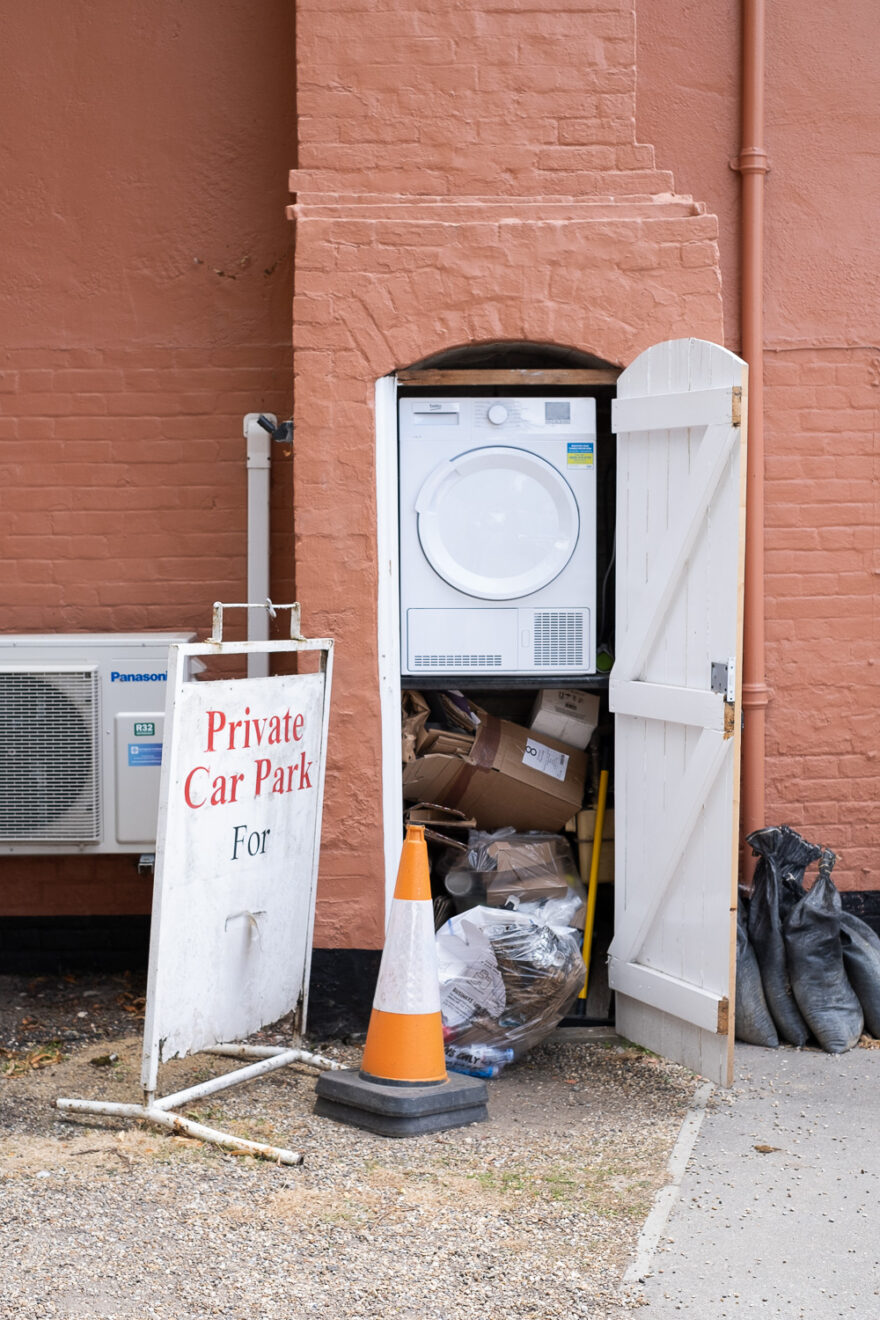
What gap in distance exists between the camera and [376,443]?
15.1ft

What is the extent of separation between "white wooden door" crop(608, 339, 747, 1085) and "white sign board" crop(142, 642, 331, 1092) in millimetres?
1109

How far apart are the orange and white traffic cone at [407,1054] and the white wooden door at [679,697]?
82cm

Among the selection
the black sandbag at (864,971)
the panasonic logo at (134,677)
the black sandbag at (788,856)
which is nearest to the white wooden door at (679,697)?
the black sandbag at (788,856)

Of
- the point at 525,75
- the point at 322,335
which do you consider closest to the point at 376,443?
the point at 322,335

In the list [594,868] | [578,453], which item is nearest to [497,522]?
[578,453]

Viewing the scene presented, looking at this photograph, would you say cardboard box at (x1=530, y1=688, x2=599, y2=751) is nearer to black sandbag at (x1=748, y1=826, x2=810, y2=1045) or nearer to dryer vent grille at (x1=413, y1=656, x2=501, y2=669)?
dryer vent grille at (x1=413, y1=656, x2=501, y2=669)

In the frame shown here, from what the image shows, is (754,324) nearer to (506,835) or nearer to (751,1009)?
(506,835)

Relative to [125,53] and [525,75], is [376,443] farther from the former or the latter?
[125,53]

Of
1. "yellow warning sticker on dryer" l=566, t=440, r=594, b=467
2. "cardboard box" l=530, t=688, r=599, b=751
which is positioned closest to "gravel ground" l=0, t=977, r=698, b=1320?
"cardboard box" l=530, t=688, r=599, b=751

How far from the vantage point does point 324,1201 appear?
344 cm

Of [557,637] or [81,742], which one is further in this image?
[81,742]

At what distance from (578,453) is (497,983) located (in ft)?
6.13

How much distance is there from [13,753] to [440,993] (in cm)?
187

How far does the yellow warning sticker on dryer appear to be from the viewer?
15.6 feet
